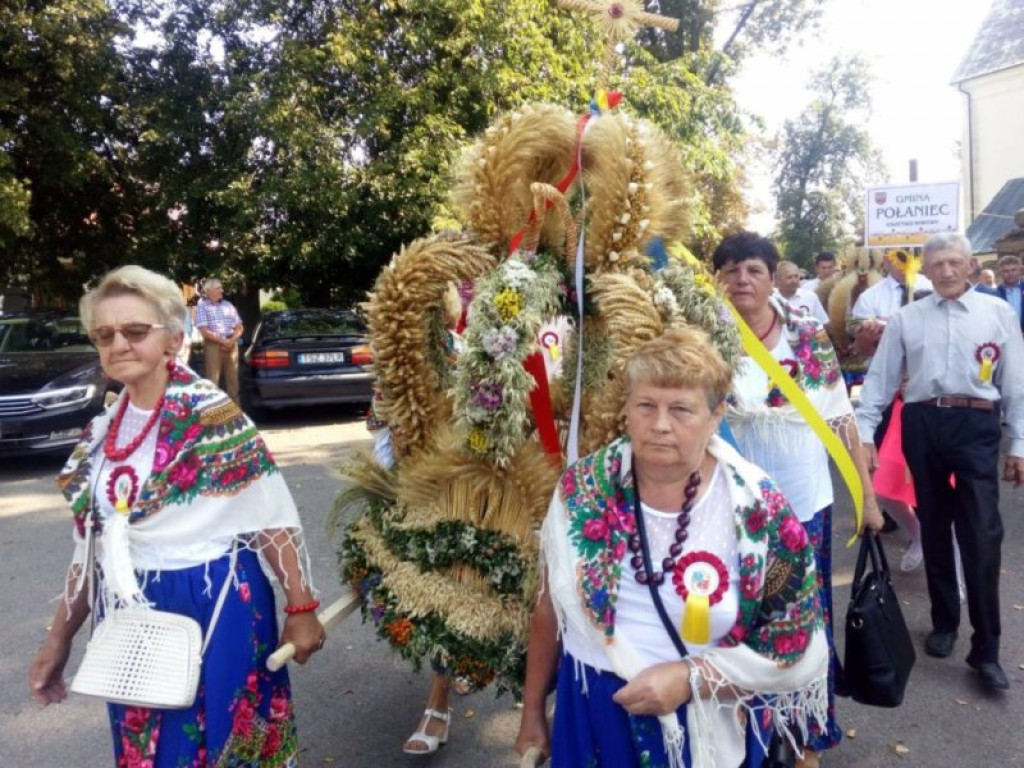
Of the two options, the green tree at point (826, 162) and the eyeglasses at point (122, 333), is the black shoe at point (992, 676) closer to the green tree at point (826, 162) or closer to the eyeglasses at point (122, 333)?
the eyeglasses at point (122, 333)

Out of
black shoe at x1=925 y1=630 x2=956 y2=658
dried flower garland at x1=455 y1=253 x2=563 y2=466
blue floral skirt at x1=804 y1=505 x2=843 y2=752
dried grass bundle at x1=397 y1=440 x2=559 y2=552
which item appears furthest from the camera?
black shoe at x1=925 y1=630 x2=956 y2=658

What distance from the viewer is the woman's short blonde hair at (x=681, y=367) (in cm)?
182

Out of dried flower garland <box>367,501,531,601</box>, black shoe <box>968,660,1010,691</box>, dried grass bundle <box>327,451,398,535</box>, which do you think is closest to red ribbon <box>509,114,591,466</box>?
dried flower garland <box>367,501,531,601</box>

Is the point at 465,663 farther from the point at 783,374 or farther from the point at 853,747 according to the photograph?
the point at 853,747

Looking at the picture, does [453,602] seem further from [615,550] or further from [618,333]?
[618,333]

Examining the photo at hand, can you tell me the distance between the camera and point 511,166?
2.68 meters

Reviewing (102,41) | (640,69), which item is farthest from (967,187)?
(102,41)

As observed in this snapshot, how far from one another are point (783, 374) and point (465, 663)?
56.7 inches

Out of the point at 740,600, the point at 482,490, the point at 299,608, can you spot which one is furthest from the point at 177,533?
the point at 740,600

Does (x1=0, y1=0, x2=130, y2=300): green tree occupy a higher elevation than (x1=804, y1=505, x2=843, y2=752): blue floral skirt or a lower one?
higher

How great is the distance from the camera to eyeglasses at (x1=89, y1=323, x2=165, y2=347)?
2131 millimetres

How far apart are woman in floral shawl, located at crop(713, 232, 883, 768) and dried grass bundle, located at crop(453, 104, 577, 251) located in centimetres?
74

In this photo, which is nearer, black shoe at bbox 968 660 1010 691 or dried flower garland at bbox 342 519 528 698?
dried flower garland at bbox 342 519 528 698

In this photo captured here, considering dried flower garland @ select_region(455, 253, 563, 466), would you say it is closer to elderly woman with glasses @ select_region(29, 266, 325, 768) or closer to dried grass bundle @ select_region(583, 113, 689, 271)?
dried grass bundle @ select_region(583, 113, 689, 271)
